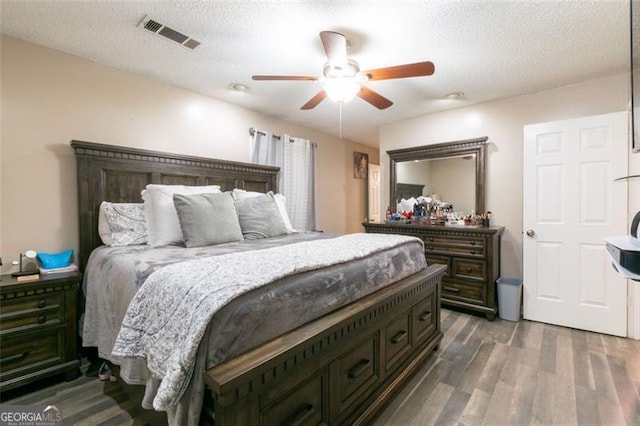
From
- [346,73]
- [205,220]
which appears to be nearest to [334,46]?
[346,73]

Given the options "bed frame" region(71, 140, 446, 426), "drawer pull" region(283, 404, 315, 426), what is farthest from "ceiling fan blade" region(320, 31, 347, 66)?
"drawer pull" region(283, 404, 315, 426)

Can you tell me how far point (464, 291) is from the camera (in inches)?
129

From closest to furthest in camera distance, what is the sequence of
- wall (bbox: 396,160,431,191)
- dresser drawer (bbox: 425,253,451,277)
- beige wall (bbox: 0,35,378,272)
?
beige wall (bbox: 0,35,378,272), dresser drawer (bbox: 425,253,451,277), wall (bbox: 396,160,431,191)

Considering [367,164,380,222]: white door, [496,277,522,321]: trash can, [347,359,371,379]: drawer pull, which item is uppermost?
[367,164,380,222]: white door

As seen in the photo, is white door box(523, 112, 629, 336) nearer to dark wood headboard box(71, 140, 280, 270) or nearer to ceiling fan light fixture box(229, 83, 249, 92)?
ceiling fan light fixture box(229, 83, 249, 92)

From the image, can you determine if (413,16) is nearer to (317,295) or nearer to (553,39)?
(553,39)

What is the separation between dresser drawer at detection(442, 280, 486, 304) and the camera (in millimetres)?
3164

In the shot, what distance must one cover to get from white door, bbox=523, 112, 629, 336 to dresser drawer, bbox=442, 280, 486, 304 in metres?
0.47

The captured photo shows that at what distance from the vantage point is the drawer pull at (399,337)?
1.85m

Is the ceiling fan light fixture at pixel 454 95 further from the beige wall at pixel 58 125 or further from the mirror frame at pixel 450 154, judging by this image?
the beige wall at pixel 58 125

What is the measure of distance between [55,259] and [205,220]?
3.70 feet

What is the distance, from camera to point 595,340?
103 inches

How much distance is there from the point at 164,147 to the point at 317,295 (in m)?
2.44

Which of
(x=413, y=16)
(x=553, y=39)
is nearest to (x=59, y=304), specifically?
(x=413, y=16)
